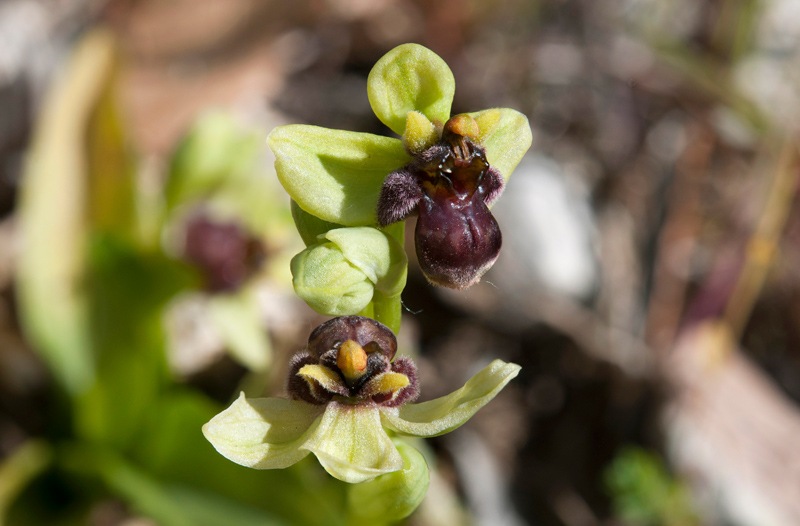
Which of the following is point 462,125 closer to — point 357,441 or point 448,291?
point 357,441

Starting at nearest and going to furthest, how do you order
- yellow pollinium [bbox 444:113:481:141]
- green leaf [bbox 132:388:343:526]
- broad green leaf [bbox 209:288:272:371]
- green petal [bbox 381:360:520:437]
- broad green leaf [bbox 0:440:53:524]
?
green petal [bbox 381:360:520:437] → yellow pollinium [bbox 444:113:481:141] → green leaf [bbox 132:388:343:526] → broad green leaf [bbox 0:440:53:524] → broad green leaf [bbox 209:288:272:371]

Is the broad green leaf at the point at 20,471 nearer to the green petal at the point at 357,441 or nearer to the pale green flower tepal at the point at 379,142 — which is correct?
the green petal at the point at 357,441

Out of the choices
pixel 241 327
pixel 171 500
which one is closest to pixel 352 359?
pixel 171 500

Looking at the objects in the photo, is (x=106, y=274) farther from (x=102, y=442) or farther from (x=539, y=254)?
(x=539, y=254)

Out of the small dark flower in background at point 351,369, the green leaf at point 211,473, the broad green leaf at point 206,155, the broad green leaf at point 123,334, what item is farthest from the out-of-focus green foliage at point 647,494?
the broad green leaf at point 206,155

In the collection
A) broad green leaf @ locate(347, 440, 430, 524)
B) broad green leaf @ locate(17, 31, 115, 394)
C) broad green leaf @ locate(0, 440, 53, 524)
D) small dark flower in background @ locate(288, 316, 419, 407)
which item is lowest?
broad green leaf @ locate(0, 440, 53, 524)

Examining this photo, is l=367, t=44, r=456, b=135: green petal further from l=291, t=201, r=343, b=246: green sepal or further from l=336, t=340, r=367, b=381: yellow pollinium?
l=336, t=340, r=367, b=381: yellow pollinium

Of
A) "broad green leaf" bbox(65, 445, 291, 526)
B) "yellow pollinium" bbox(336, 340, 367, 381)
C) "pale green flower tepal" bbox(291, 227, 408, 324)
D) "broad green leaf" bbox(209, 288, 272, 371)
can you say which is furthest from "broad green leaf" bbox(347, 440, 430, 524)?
"broad green leaf" bbox(209, 288, 272, 371)

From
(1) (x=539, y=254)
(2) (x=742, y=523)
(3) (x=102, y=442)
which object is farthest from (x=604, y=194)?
(3) (x=102, y=442)
